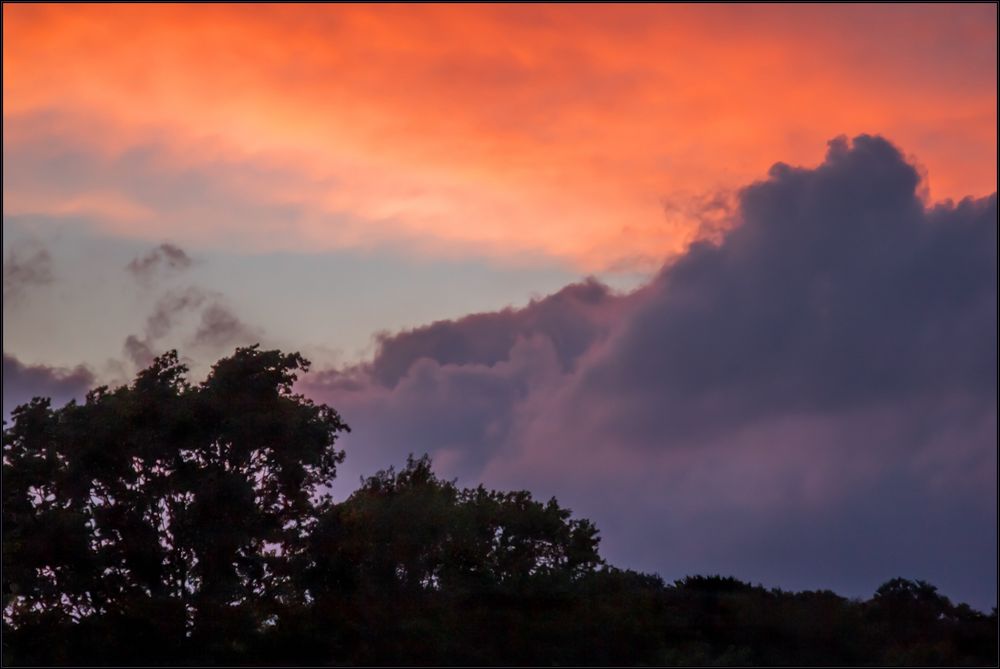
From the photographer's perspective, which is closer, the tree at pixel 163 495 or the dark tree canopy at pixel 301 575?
the dark tree canopy at pixel 301 575

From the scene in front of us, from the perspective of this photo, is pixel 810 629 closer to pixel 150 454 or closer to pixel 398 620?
pixel 398 620

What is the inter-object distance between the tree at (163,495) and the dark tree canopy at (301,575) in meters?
0.05

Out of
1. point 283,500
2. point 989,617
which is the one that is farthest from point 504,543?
point 989,617

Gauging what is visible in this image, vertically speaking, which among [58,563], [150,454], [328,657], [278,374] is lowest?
[328,657]

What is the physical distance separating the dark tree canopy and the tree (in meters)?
0.05

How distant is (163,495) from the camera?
32531mm

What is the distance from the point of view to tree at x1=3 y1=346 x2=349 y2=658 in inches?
1228

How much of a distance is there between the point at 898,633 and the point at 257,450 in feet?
53.0

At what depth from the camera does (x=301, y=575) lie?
32031 millimetres

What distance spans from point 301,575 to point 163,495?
3961mm

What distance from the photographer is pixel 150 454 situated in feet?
107

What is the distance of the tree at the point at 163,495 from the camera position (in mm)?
31203

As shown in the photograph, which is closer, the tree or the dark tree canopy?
the dark tree canopy

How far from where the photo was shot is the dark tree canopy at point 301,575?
1025 inches
